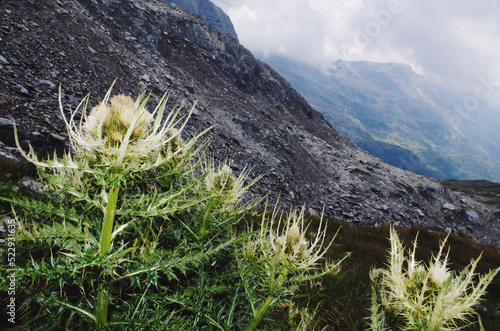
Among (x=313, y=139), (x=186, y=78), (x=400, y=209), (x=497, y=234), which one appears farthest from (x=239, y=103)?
(x=497, y=234)

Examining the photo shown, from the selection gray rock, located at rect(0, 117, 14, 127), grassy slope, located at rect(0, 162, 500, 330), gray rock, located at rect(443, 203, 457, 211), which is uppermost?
gray rock, located at rect(443, 203, 457, 211)

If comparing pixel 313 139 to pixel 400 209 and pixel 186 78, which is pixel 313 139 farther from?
pixel 186 78

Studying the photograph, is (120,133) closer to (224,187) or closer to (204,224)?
(204,224)

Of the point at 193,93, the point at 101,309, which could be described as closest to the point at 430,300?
the point at 101,309

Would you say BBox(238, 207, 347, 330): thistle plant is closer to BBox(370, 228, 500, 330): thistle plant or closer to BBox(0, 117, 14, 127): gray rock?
BBox(370, 228, 500, 330): thistle plant

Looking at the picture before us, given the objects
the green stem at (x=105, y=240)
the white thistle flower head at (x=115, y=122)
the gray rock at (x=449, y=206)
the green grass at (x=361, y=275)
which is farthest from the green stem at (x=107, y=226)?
the gray rock at (x=449, y=206)

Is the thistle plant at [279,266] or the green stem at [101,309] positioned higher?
the thistle plant at [279,266]

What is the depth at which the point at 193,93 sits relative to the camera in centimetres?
1711

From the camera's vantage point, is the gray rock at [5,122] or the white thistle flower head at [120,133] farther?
the gray rock at [5,122]

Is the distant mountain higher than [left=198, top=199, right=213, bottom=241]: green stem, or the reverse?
the distant mountain

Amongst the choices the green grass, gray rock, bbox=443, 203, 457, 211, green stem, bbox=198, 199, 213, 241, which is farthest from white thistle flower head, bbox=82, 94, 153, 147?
gray rock, bbox=443, 203, 457, 211

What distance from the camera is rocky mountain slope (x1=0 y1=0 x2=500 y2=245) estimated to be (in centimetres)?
803

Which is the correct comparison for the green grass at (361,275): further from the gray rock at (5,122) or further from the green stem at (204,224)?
the gray rock at (5,122)

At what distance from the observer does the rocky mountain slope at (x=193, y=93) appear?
8031 mm
